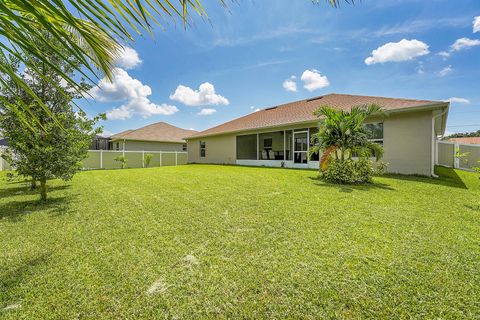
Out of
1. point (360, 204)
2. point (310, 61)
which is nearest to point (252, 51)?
point (310, 61)

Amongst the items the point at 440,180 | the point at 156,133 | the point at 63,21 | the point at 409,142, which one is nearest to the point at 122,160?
the point at 156,133

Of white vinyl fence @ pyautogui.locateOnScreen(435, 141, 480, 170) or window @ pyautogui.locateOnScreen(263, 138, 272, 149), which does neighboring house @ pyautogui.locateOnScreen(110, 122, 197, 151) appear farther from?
white vinyl fence @ pyautogui.locateOnScreen(435, 141, 480, 170)

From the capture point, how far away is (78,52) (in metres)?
Result: 0.87

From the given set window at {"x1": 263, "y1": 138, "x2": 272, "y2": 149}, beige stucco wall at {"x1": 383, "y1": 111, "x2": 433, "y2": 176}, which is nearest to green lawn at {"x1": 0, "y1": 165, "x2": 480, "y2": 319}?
beige stucco wall at {"x1": 383, "y1": 111, "x2": 433, "y2": 176}

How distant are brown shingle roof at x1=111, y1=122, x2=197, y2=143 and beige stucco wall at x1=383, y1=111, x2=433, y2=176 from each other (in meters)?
17.3

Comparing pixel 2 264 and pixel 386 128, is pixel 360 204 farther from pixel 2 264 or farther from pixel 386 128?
pixel 386 128

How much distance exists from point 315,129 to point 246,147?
614 cm

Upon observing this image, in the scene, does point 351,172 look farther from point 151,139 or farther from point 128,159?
point 151,139

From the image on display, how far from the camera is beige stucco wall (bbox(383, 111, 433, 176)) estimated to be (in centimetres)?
807

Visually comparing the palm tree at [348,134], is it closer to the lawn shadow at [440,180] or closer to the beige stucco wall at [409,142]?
the lawn shadow at [440,180]

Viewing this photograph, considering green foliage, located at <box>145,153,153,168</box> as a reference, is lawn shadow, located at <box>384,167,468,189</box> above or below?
below

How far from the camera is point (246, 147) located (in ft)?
55.7

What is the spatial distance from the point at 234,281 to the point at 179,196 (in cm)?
364


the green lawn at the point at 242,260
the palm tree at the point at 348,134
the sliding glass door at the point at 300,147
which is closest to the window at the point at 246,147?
the sliding glass door at the point at 300,147
